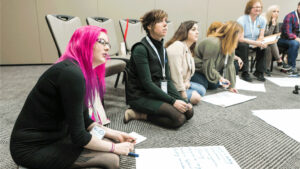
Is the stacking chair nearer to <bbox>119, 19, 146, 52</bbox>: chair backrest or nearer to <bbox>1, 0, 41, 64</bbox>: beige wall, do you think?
<bbox>119, 19, 146, 52</bbox>: chair backrest

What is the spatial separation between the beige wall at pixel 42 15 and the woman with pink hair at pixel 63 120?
2.85m

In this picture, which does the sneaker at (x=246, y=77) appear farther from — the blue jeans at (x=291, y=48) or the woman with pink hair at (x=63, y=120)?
the woman with pink hair at (x=63, y=120)

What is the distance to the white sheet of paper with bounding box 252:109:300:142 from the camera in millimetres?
1337

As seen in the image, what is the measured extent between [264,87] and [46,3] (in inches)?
140

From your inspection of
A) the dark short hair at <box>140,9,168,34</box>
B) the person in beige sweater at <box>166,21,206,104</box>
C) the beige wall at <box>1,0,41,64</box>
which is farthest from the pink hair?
the beige wall at <box>1,0,41,64</box>

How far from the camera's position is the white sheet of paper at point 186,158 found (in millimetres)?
935

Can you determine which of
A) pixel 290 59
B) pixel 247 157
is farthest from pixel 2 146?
pixel 290 59

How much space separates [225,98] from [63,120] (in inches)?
65.3

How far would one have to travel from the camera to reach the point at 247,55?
2695 millimetres

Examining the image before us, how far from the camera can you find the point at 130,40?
2498 mm

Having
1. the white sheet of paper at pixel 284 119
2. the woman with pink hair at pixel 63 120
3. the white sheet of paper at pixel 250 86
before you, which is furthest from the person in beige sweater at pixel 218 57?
the woman with pink hair at pixel 63 120

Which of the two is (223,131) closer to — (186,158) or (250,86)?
(186,158)

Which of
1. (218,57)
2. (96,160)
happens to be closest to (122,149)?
(96,160)

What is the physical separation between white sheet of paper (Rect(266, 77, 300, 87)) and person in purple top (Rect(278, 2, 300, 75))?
37cm
